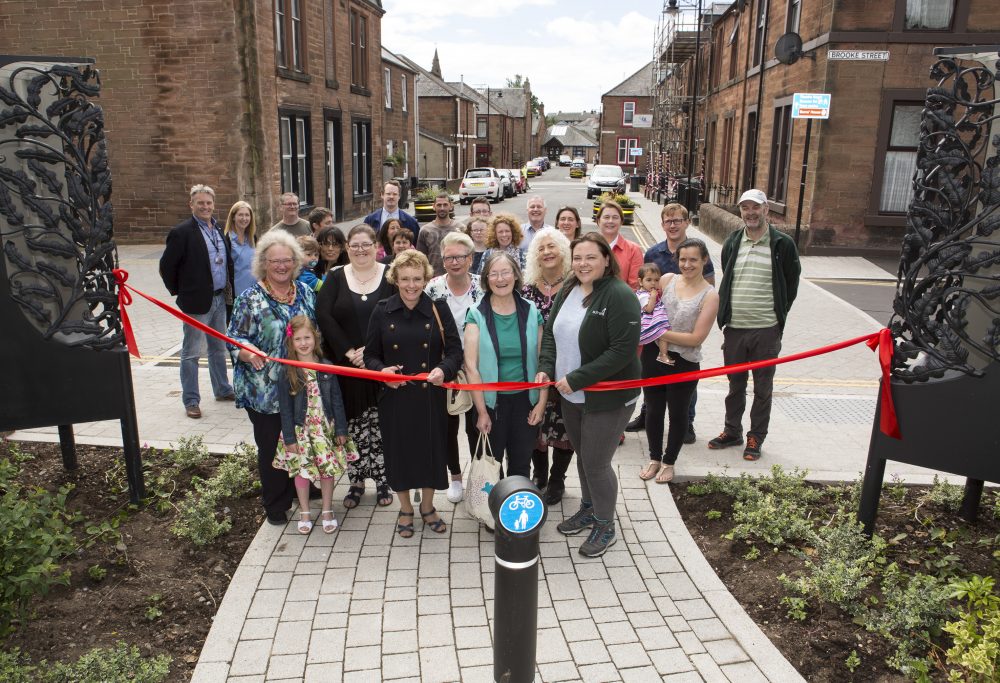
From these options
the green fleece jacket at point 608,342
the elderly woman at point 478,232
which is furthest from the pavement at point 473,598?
the elderly woman at point 478,232

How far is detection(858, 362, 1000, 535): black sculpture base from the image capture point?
13.9 ft

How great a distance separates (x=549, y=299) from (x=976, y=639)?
3204 millimetres

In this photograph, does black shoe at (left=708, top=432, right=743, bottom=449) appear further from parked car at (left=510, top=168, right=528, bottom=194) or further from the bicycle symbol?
parked car at (left=510, top=168, right=528, bottom=194)

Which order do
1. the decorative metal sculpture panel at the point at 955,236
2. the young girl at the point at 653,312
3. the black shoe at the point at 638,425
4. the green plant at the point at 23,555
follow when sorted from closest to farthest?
the green plant at the point at 23,555 < the decorative metal sculpture panel at the point at 955,236 < the young girl at the point at 653,312 < the black shoe at the point at 638,425

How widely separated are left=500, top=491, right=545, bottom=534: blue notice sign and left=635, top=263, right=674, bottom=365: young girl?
321 centimetres

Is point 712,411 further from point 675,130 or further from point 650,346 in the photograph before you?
point 675,130

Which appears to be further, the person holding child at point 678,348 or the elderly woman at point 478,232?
the elderly woman at point 478,232

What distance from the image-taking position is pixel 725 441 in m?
6.57

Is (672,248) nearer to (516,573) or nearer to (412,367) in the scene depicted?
(412,367)

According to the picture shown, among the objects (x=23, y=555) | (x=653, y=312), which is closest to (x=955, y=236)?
(x=653, y=312)

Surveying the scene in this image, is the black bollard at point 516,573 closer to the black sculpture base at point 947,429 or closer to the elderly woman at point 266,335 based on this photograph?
the elderly woman at point 266,335

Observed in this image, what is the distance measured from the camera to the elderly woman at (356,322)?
17.2 feet

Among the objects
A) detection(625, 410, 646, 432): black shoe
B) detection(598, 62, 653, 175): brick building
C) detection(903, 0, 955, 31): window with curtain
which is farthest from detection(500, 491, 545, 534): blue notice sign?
detection(598, 62, 653, 175): brick building

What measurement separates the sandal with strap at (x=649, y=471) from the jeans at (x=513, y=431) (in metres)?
1.25
